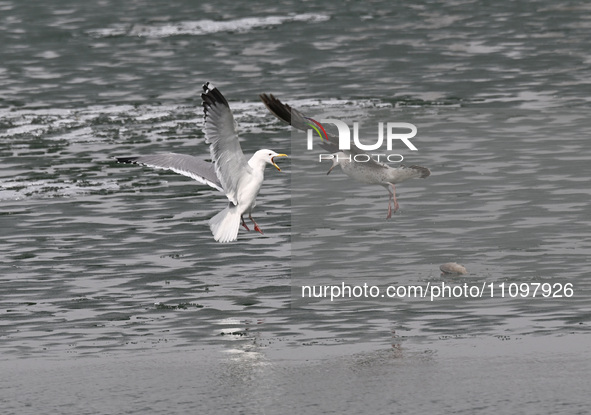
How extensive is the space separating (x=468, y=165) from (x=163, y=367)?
367 inches

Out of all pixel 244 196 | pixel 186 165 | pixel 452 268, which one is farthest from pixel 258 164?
pixel 452 268

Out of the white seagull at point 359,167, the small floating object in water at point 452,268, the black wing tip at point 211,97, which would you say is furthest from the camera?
the white seagull at point 359,167

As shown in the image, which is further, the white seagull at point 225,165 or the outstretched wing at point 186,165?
the outstretched wing at point 186,165

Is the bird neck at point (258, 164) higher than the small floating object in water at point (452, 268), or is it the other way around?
the bird neck at point (258, 164)

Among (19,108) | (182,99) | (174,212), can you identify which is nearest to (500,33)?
(182,99)

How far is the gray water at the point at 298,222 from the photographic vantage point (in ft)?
37.6

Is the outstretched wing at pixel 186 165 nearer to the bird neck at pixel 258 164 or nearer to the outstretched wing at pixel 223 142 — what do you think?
the outstretched wing at pixel 223 142

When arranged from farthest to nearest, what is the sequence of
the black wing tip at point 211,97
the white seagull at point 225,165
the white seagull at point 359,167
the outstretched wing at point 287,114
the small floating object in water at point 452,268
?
Answer: the white seagull at point 359,167 < the outstretched wing at point 287,114 < the small floating object in water at point 452,268 < the white seagull at point 225,165 < the black wing tip at point 211,97

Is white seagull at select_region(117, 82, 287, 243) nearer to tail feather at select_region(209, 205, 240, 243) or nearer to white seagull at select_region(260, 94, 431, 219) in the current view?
tail feather at select_region(209, 205, 240, 243)

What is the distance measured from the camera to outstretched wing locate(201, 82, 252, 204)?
46.1ft

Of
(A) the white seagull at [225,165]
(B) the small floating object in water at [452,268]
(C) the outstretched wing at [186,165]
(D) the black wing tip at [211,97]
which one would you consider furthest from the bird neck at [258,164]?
(B) the small floating object in water at [452,268]

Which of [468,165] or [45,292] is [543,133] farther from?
[45,292]

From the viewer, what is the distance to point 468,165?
2036cm

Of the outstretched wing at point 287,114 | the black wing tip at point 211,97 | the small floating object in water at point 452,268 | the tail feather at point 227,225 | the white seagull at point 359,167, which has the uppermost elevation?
the black wing tip at point 211,97
